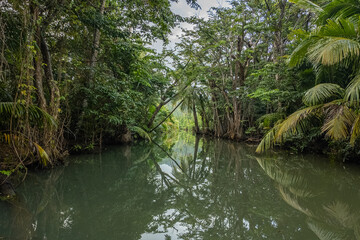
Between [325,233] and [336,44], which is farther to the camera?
[336,44]

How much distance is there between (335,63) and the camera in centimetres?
428

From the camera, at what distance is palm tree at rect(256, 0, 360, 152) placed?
3.43 meters

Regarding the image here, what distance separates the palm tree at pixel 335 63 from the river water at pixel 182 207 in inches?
42.6

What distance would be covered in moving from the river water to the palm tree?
1083 millimetres

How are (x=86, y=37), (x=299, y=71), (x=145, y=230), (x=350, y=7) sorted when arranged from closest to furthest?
1. (x=145, y=230)
2. (x=350, y=7)
3. (x=86, y=37)
4. (x=299, y=71)

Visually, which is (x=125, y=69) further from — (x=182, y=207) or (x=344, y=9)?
(x=344, y=9)

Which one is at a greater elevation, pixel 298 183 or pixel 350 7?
pixel 350 7

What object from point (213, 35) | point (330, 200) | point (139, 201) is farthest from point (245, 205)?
point (213, 35)

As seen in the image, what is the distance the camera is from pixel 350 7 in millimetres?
4617

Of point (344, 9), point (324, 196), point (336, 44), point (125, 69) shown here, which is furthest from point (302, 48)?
point (125, 69)

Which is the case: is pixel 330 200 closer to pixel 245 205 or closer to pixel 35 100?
pixel 245 205

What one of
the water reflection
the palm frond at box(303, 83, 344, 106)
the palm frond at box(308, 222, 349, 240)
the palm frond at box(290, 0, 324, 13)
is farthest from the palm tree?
the palm frond at box(308, 222, 349, 240)

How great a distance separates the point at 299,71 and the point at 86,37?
674 centimetres

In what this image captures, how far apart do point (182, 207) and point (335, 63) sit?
171 inches
